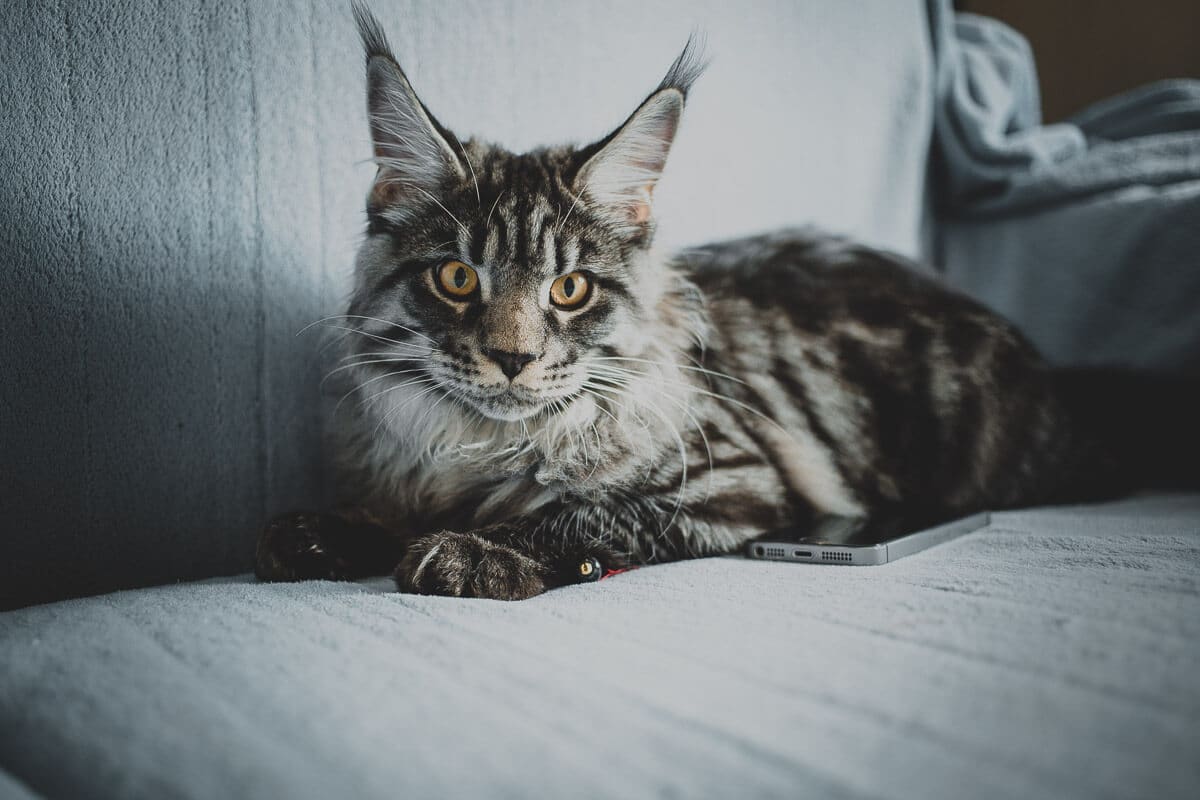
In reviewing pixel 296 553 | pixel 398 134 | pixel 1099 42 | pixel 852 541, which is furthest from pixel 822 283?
pixel 1099 42

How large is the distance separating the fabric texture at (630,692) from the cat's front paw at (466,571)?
47 mm

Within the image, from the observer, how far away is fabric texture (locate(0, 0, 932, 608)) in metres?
1.02

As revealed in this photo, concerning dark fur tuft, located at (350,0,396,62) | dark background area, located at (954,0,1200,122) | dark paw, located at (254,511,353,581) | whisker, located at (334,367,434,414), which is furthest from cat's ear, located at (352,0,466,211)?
dark background area, located at (954,0,1200,122)

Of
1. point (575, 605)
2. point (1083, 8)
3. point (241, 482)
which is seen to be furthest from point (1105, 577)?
point (1083, 8)

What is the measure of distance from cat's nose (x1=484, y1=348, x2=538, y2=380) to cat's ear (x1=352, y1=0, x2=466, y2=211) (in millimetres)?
296

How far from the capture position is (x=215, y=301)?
1.21 meters

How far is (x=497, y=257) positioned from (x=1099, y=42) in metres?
2.67

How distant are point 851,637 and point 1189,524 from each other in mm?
815

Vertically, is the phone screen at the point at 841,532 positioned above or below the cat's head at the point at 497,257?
below

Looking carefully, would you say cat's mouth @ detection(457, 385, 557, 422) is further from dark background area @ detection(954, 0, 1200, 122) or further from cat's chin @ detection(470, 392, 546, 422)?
dark background area @ detection(954, 0, 1200, 122)

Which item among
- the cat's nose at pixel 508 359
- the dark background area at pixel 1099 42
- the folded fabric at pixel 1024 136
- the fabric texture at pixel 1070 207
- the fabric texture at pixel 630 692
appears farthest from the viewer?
the dark background area at pixel 1099 42

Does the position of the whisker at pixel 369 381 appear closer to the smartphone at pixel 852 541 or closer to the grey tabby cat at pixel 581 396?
the grey tabby cat at pixel 581 396

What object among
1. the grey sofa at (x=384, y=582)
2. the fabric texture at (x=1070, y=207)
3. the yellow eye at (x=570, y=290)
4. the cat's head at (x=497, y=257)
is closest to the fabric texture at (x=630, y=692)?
the grey sofa at (x=384, y=582)

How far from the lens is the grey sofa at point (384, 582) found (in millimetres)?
518
